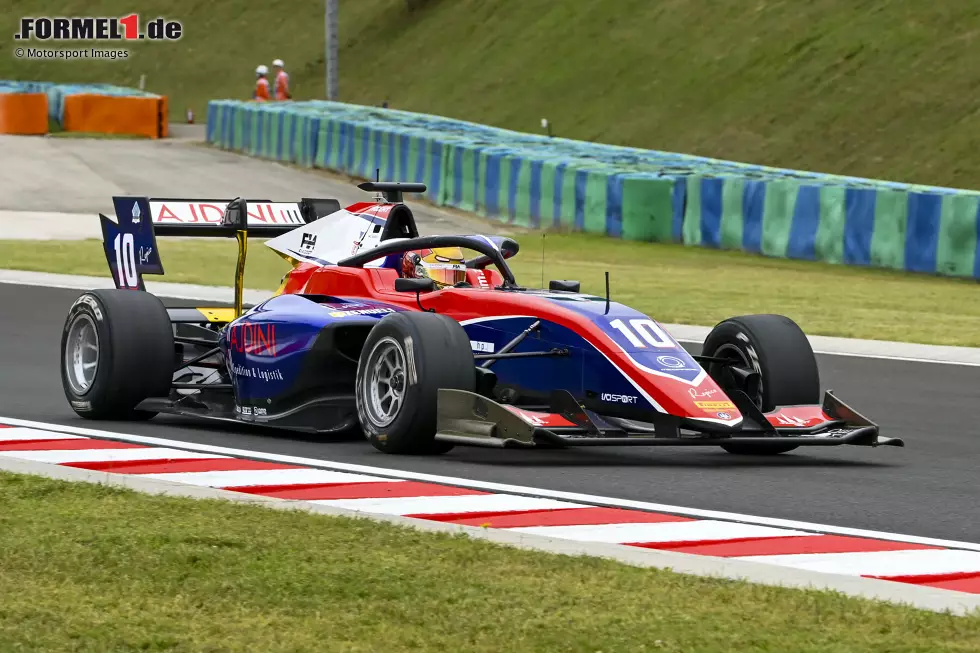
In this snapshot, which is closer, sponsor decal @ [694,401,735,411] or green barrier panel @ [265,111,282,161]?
sponsor decal @ [694,401,735,411]

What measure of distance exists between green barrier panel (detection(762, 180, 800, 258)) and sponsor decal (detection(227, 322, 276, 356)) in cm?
1507

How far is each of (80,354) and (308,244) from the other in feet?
5.16

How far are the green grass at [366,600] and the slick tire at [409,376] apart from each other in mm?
2093

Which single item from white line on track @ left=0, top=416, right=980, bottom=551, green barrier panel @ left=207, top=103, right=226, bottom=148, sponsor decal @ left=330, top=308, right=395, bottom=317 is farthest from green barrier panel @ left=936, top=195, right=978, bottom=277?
green barrier panel @ left=207, top=103, right=226, bottom=148

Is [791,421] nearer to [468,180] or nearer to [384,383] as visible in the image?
[384,383]

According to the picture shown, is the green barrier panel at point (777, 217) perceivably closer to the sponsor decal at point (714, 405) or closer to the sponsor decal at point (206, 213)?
the sponsor decal at point (206, 213)

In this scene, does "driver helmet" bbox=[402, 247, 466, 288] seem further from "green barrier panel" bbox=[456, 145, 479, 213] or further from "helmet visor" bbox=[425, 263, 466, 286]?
"green barrier panel" bbox=[456, 145, 479, 213]

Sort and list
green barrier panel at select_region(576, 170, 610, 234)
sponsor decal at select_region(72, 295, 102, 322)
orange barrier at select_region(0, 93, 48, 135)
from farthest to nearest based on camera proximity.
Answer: orange barrier at select_region(0, 93, 48, 135)
green barrier panel at select_region(576, 170, 610, 234)
sponsor decal at select_region(72, 295, 102, 322)

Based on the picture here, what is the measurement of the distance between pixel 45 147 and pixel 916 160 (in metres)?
17.8

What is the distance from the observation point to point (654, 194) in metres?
28.0

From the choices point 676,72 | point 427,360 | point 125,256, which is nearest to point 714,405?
point 427,360

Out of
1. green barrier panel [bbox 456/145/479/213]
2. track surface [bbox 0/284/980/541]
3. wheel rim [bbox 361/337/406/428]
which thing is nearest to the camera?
track surface [bbox 0/284/980/541]

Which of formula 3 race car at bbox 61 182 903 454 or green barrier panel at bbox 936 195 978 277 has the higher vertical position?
green barrier panel at bbox 936 195 978 277

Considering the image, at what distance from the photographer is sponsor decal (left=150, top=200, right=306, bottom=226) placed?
12820 millimetres
